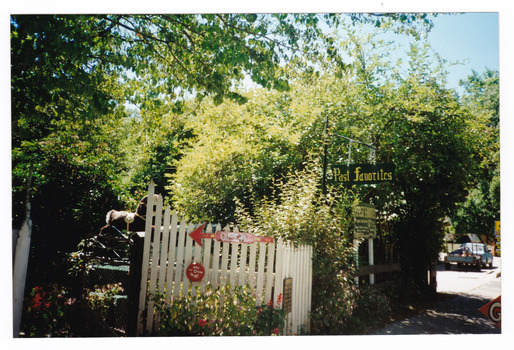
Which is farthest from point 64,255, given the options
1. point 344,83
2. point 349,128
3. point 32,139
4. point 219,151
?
point 344,83

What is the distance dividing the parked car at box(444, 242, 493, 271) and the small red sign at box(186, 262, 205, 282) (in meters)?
19.6

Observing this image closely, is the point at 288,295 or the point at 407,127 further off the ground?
the point at 407,127

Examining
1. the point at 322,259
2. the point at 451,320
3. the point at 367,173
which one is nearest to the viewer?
the point at 322,259

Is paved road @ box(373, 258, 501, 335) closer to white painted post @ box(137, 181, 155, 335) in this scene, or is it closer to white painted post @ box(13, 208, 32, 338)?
white painted post @ box(137, 181, 155, 335)

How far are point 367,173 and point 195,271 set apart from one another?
362 cm

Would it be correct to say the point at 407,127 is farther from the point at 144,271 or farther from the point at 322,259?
the point at 144,271

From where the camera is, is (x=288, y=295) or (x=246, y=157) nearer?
(x=288, y=295)

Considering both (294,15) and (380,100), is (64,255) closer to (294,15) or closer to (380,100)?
(294,15)

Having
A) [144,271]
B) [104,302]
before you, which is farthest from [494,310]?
[104,302]

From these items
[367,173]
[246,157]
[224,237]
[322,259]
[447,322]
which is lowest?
[447,322]

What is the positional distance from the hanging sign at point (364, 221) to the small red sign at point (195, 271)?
3605 millimetres

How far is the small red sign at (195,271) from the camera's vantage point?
456 cm

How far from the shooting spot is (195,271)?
457 cm

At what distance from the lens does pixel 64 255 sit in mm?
6727
